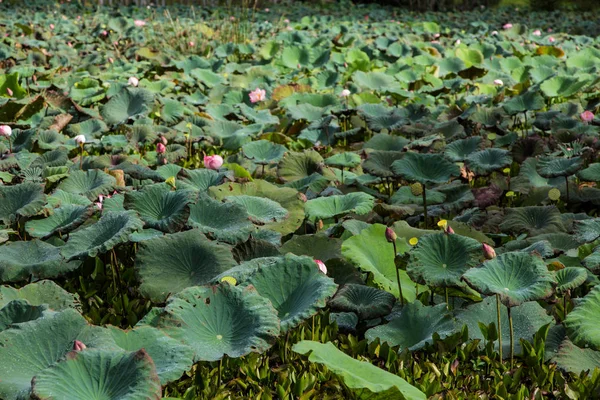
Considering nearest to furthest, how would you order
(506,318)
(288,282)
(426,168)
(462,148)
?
1. (288,282)
2. (506,318)
3. (426,168)
4. (462,148)

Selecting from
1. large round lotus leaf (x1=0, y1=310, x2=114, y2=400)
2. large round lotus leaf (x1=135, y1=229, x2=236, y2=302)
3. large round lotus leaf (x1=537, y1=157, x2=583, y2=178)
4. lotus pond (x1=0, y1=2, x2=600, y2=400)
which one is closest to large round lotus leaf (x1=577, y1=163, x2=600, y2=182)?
lotus pond (x1=0, y1=2, x2=600, y2=400)

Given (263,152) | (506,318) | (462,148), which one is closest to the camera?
(506,318)

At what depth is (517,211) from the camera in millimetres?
2438

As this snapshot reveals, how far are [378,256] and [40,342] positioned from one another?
3.36 ft

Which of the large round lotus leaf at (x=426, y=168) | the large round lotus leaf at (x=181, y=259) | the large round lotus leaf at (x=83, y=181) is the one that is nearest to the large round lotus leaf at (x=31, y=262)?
the large round lotus leaf at (x=181, y=259)

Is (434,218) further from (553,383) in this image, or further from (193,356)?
(193,356)

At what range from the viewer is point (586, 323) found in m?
1.60

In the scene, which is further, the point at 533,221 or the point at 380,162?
the point at 380,162

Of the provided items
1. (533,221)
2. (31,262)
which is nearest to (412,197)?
(533,221)

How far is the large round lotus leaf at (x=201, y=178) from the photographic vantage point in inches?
103

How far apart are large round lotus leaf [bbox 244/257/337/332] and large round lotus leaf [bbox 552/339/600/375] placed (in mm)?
574

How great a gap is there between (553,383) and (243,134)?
7.30ft

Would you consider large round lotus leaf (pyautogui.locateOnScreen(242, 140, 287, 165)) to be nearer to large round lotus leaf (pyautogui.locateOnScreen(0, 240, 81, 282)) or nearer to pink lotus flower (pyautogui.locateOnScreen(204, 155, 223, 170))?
pink lotus flower (pyautogui.locateOnScreen(204, 155, 223, 170))

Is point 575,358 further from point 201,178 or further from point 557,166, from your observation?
point 201,178
